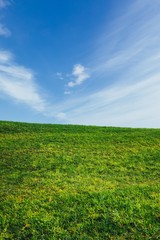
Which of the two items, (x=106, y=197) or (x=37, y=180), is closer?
(x=106, y=197)

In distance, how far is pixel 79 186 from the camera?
35.0 ft

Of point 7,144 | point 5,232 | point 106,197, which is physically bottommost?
point 5,232

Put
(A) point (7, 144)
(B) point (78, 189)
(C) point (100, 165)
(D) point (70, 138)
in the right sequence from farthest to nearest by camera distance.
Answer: (D) point (70, 138) → (A) point (7, 144) → (C) point (100, 165) → (B) point (78, 189)

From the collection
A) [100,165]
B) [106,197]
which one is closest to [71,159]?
[100,165]

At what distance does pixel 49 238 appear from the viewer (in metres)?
7.50

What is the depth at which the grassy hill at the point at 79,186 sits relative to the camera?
7.89 metres

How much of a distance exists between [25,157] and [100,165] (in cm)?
388

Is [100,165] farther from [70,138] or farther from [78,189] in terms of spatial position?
[70,138]

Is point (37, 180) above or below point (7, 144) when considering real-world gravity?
below

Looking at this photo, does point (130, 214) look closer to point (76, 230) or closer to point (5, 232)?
point (76, 230)

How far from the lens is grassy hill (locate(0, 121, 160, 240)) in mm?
7891

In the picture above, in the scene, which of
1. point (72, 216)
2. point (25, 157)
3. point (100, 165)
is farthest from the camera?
point (25, 157)

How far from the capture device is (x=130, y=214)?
8422mm

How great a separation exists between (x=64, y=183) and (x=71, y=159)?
3.26 meters
